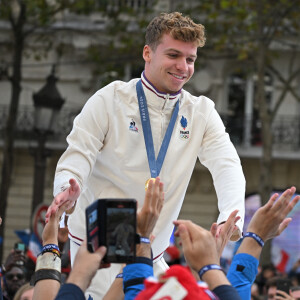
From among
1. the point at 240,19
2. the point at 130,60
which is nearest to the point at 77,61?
the point at 130,60

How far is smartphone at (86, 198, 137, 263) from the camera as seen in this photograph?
3838 millimetres

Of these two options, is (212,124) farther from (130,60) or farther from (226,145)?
(130,60)

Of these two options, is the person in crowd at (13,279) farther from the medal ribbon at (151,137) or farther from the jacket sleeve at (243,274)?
the jacket sleeve at (243,274)

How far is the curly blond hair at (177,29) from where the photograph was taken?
223 inches

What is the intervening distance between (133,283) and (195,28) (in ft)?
7.08

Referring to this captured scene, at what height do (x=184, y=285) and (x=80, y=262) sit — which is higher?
(x=184, y=285)

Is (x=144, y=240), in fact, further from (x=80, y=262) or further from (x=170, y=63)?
(x=170, y=63)

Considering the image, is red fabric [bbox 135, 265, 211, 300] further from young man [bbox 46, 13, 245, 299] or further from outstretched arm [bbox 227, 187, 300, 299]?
young man [bbox 46, 13, 245, 299]

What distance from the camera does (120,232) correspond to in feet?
12.7

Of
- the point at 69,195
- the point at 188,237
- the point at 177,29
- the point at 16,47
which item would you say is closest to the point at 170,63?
the point at 177,29

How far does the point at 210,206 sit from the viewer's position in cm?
3038

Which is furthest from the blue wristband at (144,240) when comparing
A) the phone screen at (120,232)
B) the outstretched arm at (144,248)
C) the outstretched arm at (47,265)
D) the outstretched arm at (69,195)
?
the outstretched arm at (69,195)

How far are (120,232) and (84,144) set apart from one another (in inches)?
74.5

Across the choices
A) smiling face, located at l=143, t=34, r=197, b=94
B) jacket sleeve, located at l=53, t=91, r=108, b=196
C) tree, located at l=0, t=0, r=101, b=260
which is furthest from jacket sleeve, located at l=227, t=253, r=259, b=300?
tree, located at l=0, t=0, r=101, b=260
